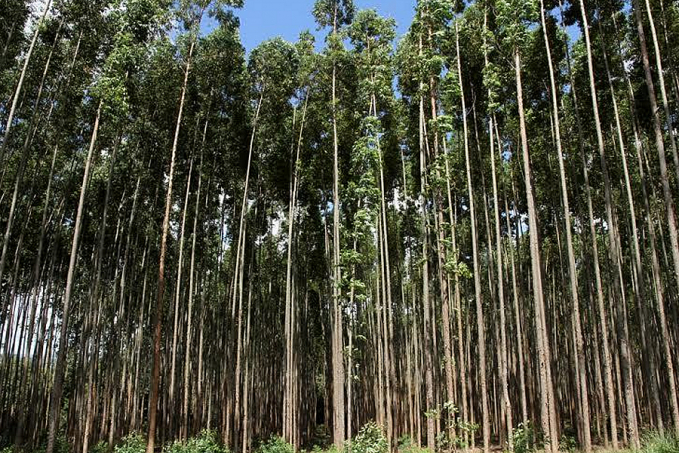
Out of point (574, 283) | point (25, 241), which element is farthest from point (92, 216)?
point (574, 283)

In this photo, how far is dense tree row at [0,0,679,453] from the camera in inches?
426

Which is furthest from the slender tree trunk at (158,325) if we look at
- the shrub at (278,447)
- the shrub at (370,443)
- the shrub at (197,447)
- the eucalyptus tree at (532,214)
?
the eucalyptus tree at (532,214)

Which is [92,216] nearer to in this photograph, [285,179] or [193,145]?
[193,145]

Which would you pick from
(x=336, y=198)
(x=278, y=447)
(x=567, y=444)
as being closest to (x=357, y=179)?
(x=336, y=198)

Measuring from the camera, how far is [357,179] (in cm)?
1408

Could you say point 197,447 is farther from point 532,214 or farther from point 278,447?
point 532,214

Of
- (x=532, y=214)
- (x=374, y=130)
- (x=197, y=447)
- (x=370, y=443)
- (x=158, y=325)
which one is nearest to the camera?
(x=532, y=214)

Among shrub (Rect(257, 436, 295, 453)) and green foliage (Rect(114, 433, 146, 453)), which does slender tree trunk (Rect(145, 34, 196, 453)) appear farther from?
shrub (Rect(257, 436, 295, 453))

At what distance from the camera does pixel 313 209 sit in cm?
1739

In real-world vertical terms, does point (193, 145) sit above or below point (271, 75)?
below

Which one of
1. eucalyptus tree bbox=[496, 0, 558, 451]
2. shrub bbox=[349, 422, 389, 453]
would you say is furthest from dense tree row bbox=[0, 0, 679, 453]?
shrub bbox=[349, 422, 389, 453]

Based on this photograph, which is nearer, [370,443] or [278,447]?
[370,443]

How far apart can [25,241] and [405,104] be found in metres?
14.0

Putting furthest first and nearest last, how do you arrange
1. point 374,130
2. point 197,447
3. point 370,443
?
point 374,130 < point 197,447 < point 370,443
